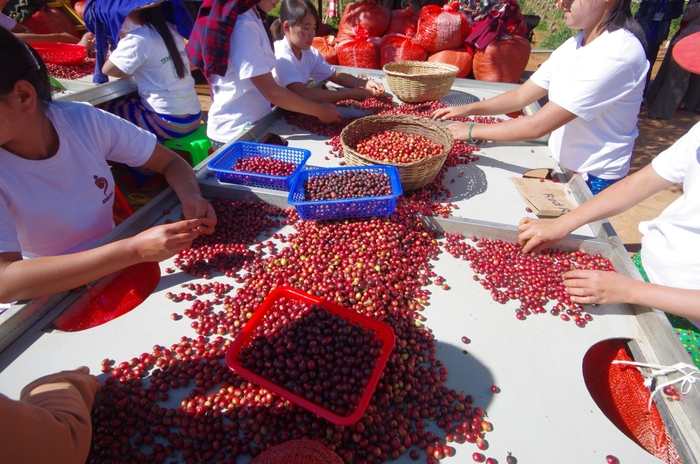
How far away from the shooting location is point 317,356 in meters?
1.49

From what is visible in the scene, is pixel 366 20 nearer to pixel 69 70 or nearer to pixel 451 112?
pixel 451 112

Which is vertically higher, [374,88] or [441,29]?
[441,29]

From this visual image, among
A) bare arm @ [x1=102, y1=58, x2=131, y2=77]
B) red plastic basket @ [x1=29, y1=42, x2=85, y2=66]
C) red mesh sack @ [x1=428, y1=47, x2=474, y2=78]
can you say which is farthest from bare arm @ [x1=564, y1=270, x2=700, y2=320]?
red plastic basket @ [x1=29, y1=42, x2=85, y2=66]

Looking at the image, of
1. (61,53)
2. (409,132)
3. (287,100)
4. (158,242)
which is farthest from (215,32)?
(61,53)

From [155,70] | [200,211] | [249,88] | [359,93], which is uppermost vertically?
[155,70]

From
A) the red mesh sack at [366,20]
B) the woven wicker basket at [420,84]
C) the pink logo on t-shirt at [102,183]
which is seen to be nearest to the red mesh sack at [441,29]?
the red mesh sack at [366,20]

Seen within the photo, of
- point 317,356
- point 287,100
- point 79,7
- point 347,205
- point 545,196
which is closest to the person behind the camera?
point 317,356

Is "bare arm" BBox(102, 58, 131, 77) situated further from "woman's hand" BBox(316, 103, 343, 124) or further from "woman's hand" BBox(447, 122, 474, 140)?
"woman's hand" BBox(447, 122, 474, 140)

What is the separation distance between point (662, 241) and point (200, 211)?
2.77m

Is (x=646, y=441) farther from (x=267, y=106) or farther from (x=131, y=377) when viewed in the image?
(x=267, y=106)

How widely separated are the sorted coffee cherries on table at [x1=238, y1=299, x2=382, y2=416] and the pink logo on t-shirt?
4.71 ft

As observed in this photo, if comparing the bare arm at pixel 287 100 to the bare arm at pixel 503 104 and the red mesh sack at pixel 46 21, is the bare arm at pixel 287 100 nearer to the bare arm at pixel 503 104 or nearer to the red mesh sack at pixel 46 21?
the bare arm at pixel 503 104

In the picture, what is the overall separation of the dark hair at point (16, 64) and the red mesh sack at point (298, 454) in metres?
1.78

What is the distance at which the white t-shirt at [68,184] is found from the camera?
1.82 metres
